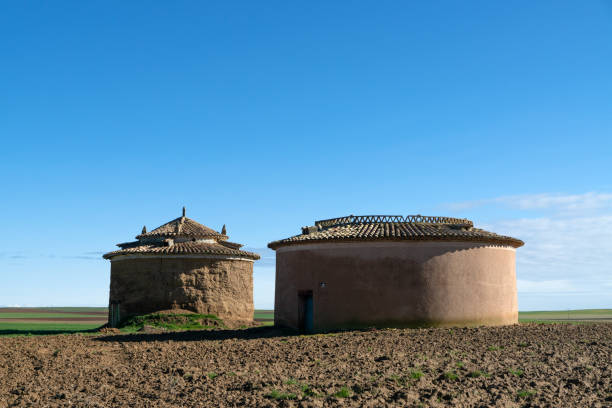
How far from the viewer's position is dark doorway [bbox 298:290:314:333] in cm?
2583

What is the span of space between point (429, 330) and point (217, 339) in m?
8.53

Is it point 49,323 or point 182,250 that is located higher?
point 182,250

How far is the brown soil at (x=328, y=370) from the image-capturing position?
40.6 feet

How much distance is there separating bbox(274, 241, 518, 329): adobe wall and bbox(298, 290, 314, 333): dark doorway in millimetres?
781

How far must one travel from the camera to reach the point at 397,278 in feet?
78.5

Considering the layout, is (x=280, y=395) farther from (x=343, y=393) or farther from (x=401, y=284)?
(x=401, y=284)

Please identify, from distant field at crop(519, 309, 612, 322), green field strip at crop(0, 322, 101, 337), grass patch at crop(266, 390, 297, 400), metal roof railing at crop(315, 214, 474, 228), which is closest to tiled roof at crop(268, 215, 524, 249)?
metal roof railing at crop(315, 214, 474, 228)

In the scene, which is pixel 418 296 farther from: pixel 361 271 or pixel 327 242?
pixel 327 242

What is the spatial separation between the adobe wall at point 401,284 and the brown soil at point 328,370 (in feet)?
3.86

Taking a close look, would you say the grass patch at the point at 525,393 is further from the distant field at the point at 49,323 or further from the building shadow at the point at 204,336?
the distant field at the point at 49,323

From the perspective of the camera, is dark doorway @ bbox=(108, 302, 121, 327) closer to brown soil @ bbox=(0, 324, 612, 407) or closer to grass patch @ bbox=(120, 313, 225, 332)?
grass patch @ bbox=(120, 313, 225, 332)

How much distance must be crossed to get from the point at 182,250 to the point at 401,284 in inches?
561

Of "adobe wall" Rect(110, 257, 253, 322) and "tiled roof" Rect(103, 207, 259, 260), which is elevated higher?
"tiled roof" Rect(103, 207, 259, 260)

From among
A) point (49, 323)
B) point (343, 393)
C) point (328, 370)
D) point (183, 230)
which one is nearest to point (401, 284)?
point (328, 370)
